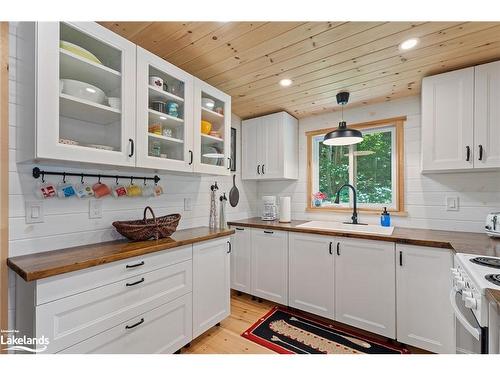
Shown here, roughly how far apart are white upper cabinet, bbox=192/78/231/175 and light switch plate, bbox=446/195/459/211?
6.80 ft

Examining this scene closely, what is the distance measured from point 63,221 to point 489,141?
3026 millimetres

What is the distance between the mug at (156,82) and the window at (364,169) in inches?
75.2

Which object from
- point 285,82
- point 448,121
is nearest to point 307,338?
point 448,121

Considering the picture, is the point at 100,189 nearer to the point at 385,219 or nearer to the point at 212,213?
the point at 212,213

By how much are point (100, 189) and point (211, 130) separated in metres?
1.05

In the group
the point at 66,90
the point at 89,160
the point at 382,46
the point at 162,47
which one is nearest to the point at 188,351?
the point at 89,160

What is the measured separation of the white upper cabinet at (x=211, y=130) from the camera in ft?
6.36

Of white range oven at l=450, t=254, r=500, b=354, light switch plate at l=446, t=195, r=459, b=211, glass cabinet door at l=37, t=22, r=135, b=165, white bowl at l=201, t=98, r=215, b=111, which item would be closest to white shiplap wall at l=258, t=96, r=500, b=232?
light switch plate at l=446, t=195, r=459, b=211

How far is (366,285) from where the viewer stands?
1.92 metres

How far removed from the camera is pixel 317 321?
7.14ft

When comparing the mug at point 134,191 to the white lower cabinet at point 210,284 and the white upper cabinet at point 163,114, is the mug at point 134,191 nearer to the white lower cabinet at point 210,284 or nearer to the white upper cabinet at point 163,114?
the white upper cabinet at point 163,114

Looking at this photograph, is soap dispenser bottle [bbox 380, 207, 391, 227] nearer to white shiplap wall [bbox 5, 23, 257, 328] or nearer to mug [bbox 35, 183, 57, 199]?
white shiplap wall [bbox 5, 23, 257, 328]

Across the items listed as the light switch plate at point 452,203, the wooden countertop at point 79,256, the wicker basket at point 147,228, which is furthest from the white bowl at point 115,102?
the light switch plate at point 452,203

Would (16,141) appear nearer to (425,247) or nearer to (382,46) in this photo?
(382,46)
